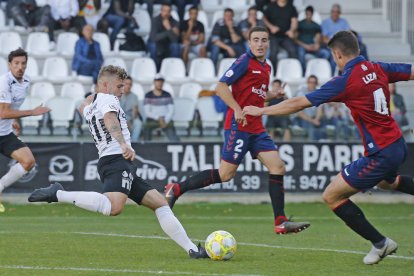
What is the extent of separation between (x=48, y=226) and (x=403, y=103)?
28.8ft

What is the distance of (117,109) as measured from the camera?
10.6m

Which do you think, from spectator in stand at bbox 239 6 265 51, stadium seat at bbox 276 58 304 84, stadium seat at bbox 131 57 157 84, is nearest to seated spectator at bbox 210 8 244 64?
spectator in stand at bbox 239 6 265 51

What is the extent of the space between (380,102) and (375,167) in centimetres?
64

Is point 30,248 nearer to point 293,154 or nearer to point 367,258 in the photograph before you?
point 367,258

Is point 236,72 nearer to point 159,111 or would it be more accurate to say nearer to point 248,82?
point 248,82

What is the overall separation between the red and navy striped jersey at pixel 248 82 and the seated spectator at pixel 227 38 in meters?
10.1

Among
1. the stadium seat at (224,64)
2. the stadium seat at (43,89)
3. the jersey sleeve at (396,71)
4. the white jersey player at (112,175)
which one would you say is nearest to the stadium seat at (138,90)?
the stadium seat at (43,89)

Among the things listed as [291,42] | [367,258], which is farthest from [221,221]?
[291,42]

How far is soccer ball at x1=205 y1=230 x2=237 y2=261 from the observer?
10.8 m

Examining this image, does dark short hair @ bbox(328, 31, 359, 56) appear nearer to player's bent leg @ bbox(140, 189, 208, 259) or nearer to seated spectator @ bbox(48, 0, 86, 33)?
player's bent leg @ bbox(140, 189, 208, 259)

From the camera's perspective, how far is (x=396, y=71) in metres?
10.6

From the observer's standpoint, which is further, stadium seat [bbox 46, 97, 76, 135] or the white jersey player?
stadium seat [bbox 46, 97, 76, 135]

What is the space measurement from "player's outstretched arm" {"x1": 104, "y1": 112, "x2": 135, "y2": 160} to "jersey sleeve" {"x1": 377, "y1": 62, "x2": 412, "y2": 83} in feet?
8.71

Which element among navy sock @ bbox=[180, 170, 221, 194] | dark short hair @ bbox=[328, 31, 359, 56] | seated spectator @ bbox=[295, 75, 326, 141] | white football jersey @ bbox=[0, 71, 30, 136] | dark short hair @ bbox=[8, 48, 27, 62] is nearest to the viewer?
dark short hair @ bbox=[328, 31, 359, 56]
